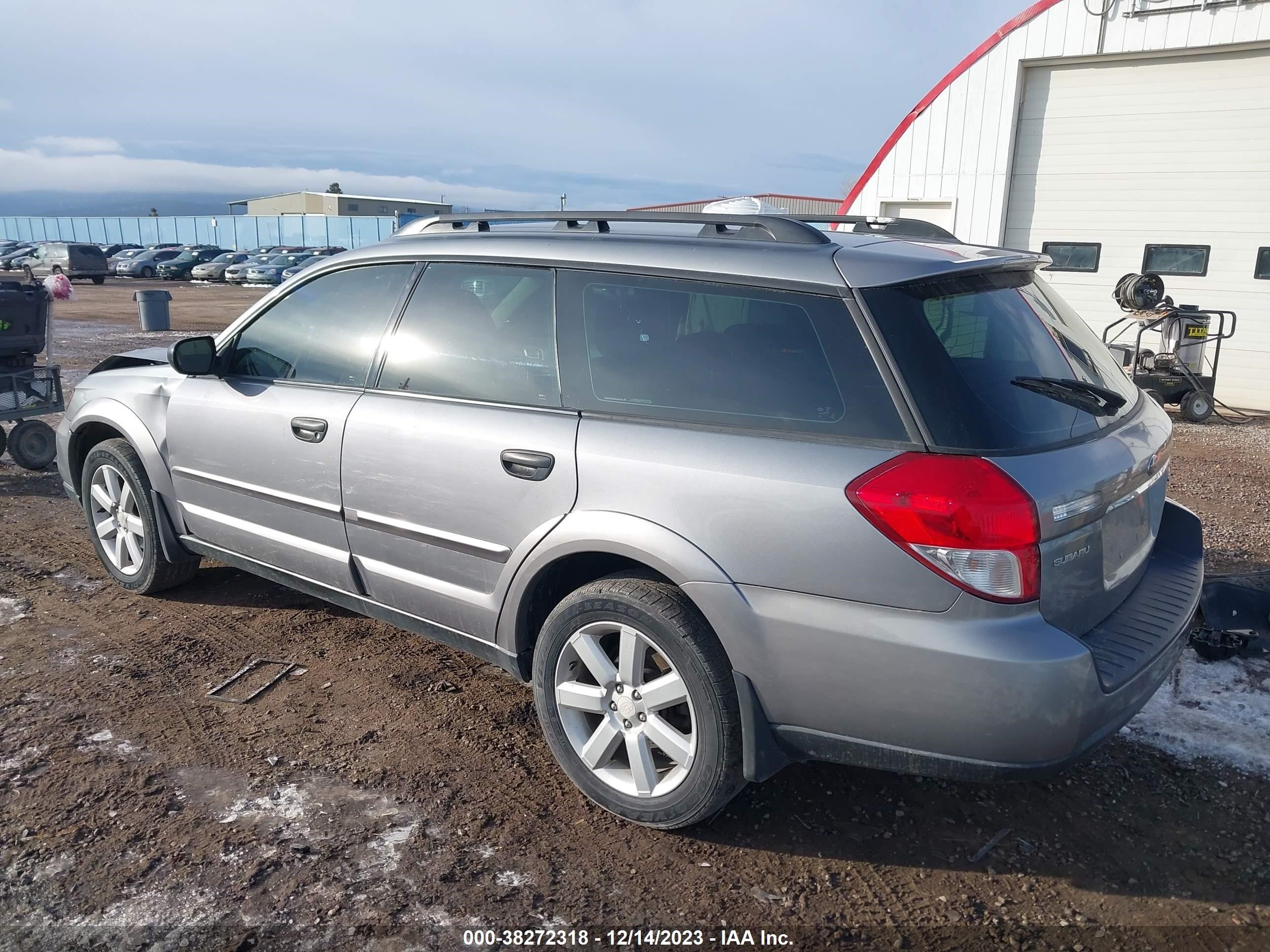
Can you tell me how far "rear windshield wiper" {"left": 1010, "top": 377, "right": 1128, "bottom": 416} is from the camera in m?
2.75

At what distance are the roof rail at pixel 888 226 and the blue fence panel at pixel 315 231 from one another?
62724 millimetres

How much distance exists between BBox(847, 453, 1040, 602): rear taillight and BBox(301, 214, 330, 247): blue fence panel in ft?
210

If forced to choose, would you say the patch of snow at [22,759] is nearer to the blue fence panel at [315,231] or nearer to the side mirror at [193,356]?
the side mirror at [193,356]

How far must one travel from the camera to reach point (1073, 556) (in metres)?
2.55

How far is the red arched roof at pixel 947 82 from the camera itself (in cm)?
1205

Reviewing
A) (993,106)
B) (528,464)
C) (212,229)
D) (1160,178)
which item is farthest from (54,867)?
(212,229)

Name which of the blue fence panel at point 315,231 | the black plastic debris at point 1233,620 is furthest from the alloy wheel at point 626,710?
the blue fence panel at point 315,231

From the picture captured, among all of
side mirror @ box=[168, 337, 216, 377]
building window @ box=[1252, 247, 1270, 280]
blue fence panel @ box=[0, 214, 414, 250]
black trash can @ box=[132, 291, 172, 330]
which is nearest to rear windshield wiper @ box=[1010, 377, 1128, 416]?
side mirror @ box=[168, 337, 216, 377]

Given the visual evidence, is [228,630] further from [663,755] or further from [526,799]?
[663,755]

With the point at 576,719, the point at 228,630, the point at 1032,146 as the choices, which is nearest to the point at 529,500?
the point at 576,719

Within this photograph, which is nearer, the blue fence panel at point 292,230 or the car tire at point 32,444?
the car tire at point 32,444

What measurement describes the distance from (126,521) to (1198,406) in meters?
10.9

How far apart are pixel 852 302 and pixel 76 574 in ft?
15.3

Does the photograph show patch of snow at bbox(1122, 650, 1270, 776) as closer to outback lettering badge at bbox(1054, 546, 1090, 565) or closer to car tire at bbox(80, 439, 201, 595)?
outback lettering badge at bbox(1054, 546, 1090, 565)
